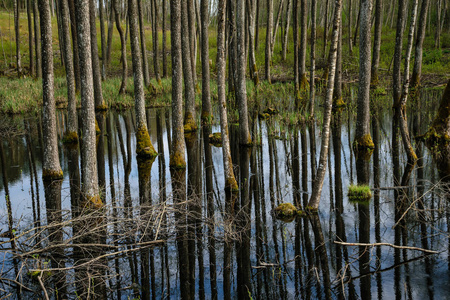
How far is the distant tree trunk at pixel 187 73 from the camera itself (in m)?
14.1

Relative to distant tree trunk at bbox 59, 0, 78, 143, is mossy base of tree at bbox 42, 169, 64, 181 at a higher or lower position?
lower

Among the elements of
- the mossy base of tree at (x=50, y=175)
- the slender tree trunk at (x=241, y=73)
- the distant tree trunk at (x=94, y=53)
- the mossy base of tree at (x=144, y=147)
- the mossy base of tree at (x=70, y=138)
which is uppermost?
the distant tree trunk at (x=94, y=53)

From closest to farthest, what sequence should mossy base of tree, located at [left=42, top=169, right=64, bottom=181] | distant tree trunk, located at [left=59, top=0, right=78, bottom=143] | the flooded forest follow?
the flooded forest → mossy base of tree, located at [left=42, top=169, right=64, bottom=181] → distant tree trunk, located at [left=59, top=0, right=78, bottom=143]

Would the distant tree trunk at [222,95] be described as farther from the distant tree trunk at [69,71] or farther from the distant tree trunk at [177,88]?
the distant tree trunk at [69,71]

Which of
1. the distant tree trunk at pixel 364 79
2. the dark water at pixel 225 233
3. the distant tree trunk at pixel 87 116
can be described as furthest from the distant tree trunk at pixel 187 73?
the distant tree trunk at pixel 364 79

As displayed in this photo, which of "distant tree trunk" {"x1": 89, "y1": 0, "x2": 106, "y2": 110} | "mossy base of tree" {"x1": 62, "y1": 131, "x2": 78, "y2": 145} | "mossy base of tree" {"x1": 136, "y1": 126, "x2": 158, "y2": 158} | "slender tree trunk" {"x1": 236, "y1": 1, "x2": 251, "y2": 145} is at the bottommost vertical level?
"mossy base of tree" {"x1": 136, "y1": 126, "x2": 158, "y2": 158}

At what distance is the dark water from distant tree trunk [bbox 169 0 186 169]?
0.53 metres

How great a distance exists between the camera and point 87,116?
28.2 feet

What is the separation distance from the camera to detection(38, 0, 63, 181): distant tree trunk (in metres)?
9.34

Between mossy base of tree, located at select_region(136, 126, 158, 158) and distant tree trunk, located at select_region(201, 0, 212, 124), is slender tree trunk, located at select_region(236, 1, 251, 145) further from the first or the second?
mossy base of tree, located at select_region(136, 126, 158, 158)

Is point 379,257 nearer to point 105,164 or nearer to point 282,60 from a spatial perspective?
point 105,164

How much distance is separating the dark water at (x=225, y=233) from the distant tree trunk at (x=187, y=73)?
331cm

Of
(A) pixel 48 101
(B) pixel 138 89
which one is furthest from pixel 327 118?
(B) pixel 138 89

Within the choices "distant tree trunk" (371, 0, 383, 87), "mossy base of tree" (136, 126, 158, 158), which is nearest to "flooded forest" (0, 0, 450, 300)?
"mossy base of tree" (136, 126, 158, 158)
